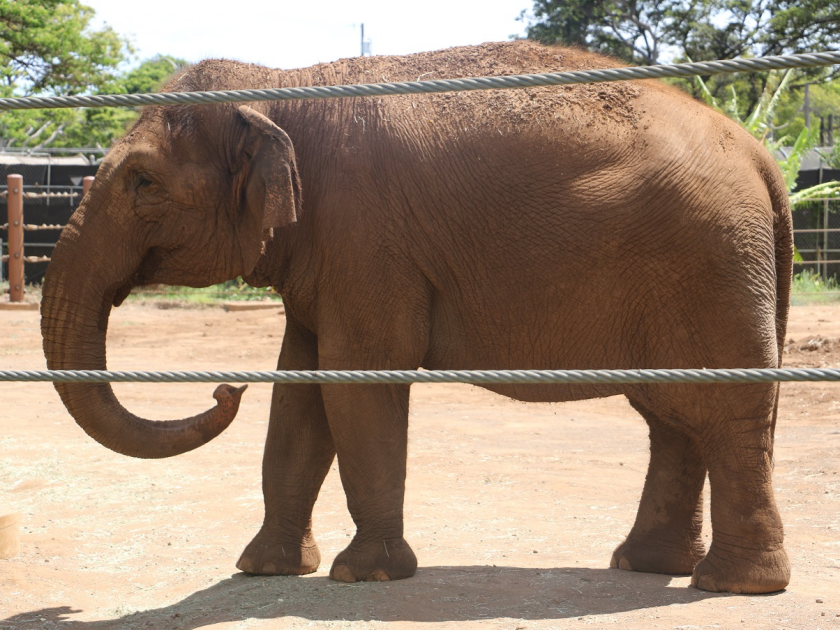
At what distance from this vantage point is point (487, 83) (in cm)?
259

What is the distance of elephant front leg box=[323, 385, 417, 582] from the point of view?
427 centimetres

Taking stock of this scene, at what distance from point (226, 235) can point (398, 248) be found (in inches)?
28.7

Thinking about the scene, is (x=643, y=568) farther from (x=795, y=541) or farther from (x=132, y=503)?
(x=132, y=503)

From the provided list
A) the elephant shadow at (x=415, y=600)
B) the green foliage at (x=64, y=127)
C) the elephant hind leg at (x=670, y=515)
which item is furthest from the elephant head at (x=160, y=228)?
the green foliage at (x=64, y=127)

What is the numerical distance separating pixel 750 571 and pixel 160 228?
2741 mm

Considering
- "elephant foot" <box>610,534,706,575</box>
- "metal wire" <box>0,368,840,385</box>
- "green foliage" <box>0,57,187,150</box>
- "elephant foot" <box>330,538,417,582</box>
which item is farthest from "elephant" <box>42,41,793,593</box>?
"green foliage" <box>0,57,187,150</box>

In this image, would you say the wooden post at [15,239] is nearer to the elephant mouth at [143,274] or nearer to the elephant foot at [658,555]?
the elephant mouth at [143,274]

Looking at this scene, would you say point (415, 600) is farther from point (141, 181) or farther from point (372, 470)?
point (141, 181)

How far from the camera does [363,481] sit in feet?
14.2

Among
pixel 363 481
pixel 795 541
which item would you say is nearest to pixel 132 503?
pixel 363 481

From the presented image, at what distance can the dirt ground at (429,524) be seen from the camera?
4.02 metres

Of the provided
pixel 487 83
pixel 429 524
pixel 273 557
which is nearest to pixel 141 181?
pixel 273 557

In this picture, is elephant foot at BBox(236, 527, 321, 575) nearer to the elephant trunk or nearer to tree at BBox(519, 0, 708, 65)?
the elephant trunk

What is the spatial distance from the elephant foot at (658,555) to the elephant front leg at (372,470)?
3.40ft
